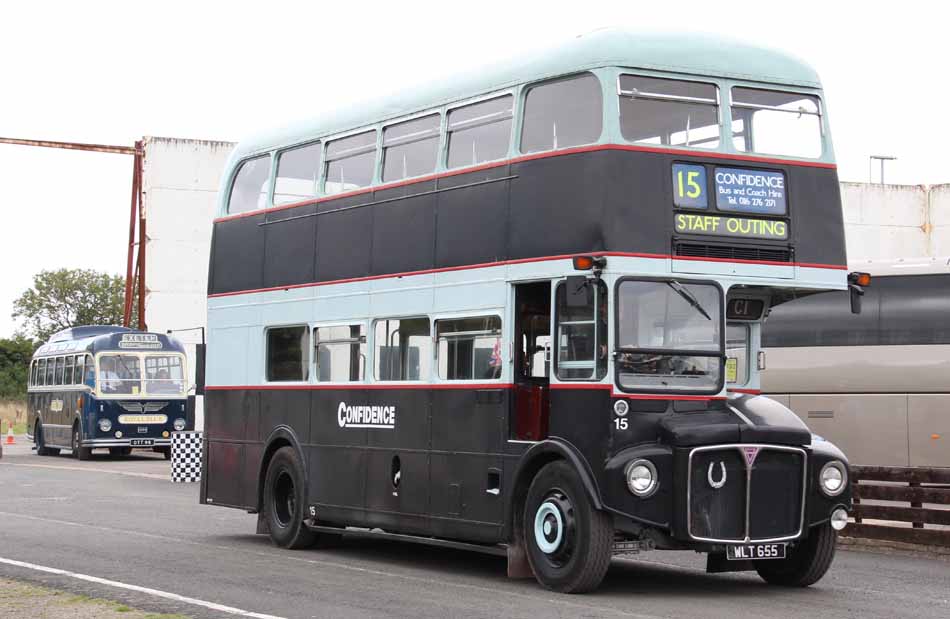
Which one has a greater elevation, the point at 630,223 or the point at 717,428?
the point at 630,223

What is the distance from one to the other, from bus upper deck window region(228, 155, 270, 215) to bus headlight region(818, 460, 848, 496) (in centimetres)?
784

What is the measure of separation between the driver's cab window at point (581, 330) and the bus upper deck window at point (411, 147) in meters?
2.72

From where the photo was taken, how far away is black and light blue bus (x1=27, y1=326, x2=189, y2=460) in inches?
1508

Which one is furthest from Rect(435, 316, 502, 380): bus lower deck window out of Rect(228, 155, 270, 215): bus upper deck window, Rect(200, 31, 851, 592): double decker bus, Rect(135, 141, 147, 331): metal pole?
Rect(135, 141, 147, 331): metal pole

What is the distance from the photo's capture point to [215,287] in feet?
61.5

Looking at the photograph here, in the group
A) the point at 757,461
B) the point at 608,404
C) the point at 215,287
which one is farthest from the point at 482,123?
the point at 215,287

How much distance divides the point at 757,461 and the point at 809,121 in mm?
3189

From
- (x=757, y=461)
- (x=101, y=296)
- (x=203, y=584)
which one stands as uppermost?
(x=101, y=296)

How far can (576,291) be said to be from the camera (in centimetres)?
1243

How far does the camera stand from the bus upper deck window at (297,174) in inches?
666

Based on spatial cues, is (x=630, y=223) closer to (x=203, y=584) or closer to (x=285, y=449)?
(x=203, y=584)

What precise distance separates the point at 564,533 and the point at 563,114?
361cm

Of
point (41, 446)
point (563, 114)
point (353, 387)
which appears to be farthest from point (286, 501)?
point (41, 446)

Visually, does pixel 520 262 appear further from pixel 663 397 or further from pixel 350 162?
pixel 350 162
